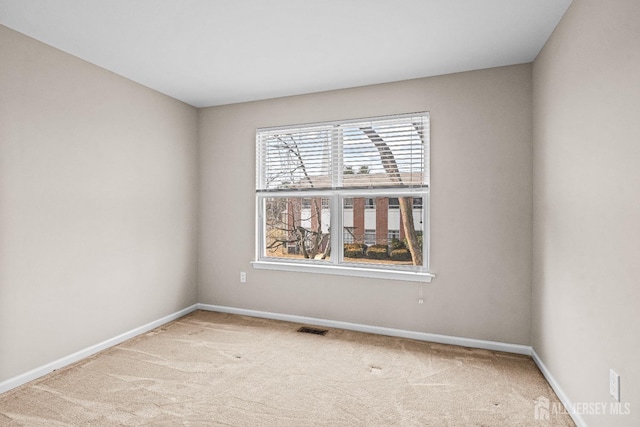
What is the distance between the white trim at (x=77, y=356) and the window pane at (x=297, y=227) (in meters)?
1.38

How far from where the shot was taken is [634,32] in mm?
1466

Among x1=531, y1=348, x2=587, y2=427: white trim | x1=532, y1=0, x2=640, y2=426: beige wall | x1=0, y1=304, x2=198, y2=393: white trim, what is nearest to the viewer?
x1=532, y1=0, x2=640, y2=426: beige wall

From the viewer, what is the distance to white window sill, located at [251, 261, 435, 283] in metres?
3.31

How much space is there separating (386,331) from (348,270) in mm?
706

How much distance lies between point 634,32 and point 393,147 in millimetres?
2070

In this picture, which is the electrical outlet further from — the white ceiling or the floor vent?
the floor vent

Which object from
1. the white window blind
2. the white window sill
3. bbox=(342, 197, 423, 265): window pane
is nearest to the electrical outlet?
A: the white window sill

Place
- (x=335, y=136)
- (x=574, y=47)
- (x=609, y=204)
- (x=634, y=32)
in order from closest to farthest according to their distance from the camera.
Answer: (x=634, y=32)
(x=609, y=204)
(x=574, y=47)
(x=335, y=136)

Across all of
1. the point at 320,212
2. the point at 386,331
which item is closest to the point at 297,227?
the point at 320,212

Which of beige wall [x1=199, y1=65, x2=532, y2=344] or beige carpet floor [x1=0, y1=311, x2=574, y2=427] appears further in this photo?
beige wall [x1=199, y1=65, x2=532, y2=344]

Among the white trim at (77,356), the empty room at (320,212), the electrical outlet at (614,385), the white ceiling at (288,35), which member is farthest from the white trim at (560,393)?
the white trim at (77,356)

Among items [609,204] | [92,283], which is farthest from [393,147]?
[92,283]

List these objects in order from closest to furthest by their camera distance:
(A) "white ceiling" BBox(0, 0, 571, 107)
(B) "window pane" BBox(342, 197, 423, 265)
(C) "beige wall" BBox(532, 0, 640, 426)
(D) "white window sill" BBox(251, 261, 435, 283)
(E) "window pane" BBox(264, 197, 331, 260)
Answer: (C) "beige wall" BBox(532, 0, 640, 426) < (A) "white ceiling" BBox(0, 0, 571, 107) < (D) "white window sill" BBox(251, 261, 435, 283) < (B) "window pane" BBox(342, 197, 423, 265) < (E) "window pane" BBox(264, 197, 331, 260)

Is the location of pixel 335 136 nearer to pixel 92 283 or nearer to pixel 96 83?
pixel 96 83
